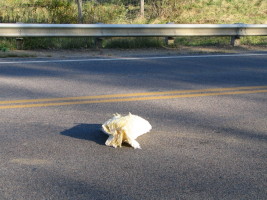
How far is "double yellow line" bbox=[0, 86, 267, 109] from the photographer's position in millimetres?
6566

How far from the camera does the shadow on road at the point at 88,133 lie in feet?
16.9

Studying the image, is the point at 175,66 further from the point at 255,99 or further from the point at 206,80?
the point at 255,99

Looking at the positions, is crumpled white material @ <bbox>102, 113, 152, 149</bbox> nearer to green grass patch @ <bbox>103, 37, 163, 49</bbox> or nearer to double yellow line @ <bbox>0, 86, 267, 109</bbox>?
double yellow line @ <bbox>0, 86, 267, 109</bbox>

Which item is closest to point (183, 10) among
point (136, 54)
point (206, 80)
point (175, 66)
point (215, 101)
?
point (136, 54)

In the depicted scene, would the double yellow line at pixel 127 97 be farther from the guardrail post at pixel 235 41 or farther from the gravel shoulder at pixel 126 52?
the guardrail post at pixel 235 41

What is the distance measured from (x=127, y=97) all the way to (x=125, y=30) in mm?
6195

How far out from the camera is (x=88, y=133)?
5.32 m

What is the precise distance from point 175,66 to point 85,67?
6.07 ft

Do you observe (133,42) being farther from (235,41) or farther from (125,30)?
(235,41)

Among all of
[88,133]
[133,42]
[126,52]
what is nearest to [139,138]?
[88,133]

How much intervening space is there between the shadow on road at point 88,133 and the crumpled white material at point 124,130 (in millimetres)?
97

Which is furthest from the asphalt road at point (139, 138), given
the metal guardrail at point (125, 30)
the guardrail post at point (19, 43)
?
the guardrail post at point (19, 43)

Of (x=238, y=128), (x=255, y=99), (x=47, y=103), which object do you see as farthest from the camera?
(x=255, y=99)

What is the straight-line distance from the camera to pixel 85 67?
31.9 ft
